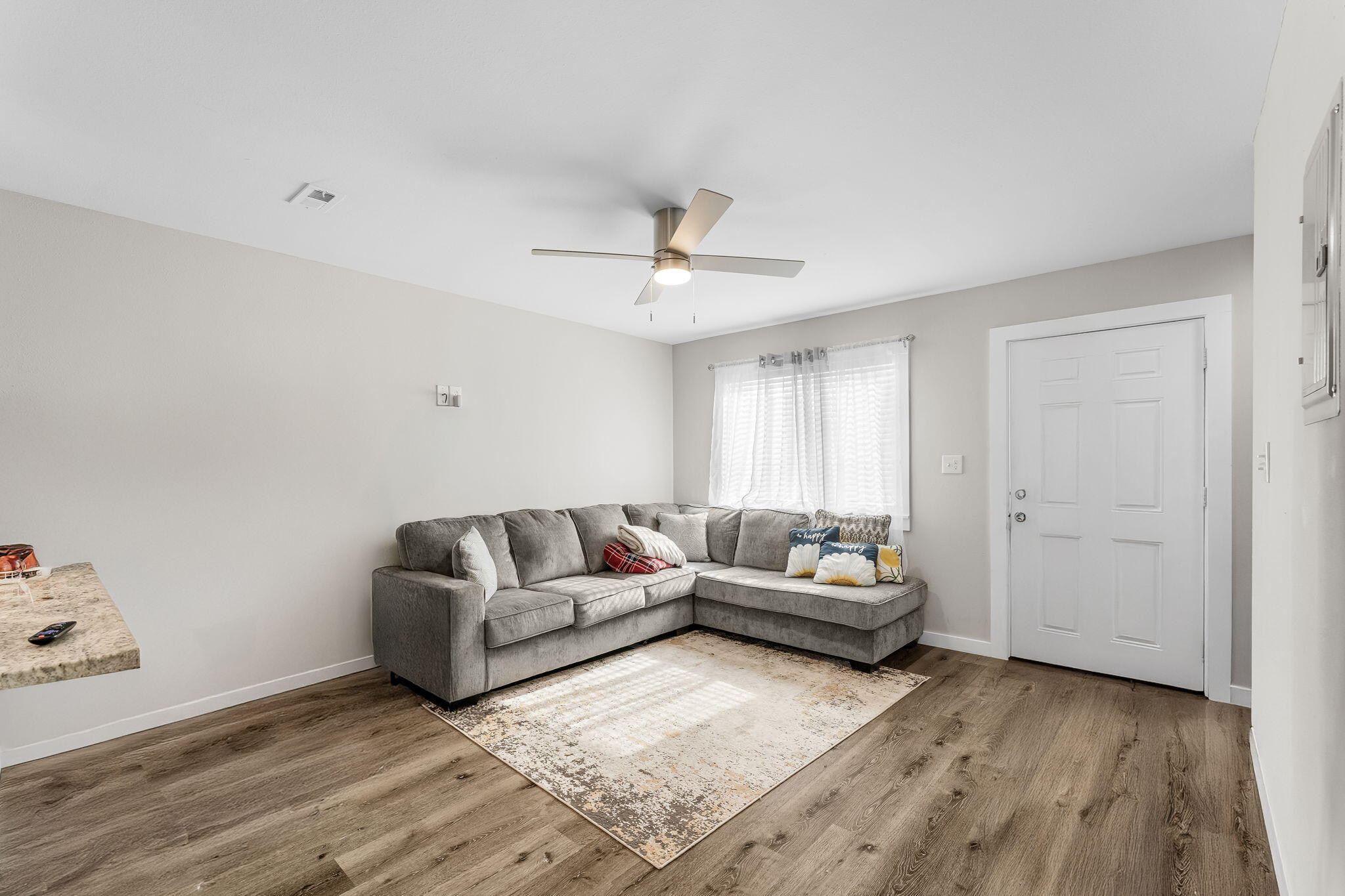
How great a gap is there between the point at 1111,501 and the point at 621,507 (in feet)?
10.8

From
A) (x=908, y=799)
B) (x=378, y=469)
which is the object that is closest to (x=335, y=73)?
(x=378, y=469)

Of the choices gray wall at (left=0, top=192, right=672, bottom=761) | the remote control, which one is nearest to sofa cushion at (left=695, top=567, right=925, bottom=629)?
gray wall at (left=0, top=192, right=672, bottom=761)

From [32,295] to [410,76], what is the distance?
7.11ft

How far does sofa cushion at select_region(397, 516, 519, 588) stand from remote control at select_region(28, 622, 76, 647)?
2341 millimetres

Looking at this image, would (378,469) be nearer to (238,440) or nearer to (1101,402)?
(238,440)

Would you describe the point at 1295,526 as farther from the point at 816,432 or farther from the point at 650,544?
the point at 650,544

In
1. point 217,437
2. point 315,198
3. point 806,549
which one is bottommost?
point 806,549

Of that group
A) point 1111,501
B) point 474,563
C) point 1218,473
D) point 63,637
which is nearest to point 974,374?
point 1111,501

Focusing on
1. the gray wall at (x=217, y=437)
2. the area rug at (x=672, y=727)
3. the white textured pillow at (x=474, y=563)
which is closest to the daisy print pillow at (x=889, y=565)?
the area rug at (x=672, y=727)

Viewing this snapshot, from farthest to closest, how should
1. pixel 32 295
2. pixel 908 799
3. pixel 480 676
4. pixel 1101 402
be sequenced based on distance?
pixel 1101 402, pixel 480 676, pixel 32 295, pixel 908 799

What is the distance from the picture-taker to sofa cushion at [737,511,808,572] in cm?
474

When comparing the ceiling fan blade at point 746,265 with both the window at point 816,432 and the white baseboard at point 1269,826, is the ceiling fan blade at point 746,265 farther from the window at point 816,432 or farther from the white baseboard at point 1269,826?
the white baseboard at point 1269,826

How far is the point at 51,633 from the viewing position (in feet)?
4.14

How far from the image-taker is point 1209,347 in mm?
3295
